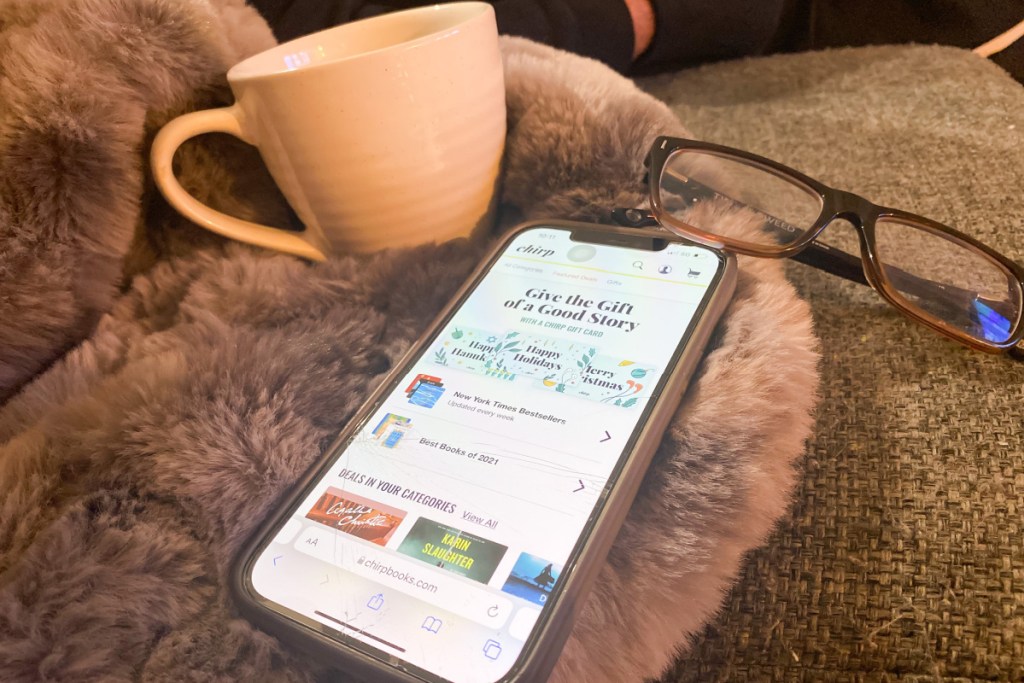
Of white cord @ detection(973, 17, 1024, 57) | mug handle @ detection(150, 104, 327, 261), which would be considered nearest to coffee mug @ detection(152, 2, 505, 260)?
mug handle @ detection(150, 104, 327, 261)

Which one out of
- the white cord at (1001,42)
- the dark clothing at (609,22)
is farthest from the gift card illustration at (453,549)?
the white cord at (1001,42)

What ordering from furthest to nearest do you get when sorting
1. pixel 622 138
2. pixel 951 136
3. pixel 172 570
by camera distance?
pixel 951 136, pixel 622 138, pixel 172 570

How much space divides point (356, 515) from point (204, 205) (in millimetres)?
176

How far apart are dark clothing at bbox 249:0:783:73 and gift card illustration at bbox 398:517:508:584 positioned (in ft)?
1.34

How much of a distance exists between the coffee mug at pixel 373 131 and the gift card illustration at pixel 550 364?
2.7 inches

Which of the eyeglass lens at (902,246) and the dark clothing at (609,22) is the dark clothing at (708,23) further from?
the eyeglass lens at (902,246)

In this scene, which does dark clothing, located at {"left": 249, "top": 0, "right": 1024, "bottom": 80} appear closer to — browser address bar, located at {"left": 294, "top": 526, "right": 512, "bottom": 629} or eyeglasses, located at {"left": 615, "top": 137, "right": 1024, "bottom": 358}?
eyeglasses, located at {"left": 615, "top": 137, "right": 1024, "bottom": 358}

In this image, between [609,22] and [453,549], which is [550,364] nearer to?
[453,549]

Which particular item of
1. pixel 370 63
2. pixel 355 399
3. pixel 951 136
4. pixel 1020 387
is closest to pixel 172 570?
pixel 355 399

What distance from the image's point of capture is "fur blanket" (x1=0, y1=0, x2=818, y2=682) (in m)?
0.20

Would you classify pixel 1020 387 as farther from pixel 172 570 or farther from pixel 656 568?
pixel 172 570

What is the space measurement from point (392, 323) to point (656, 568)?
0.15 metres

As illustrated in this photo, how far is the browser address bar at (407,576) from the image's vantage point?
216mm

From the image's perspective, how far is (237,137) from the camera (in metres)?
0.32
